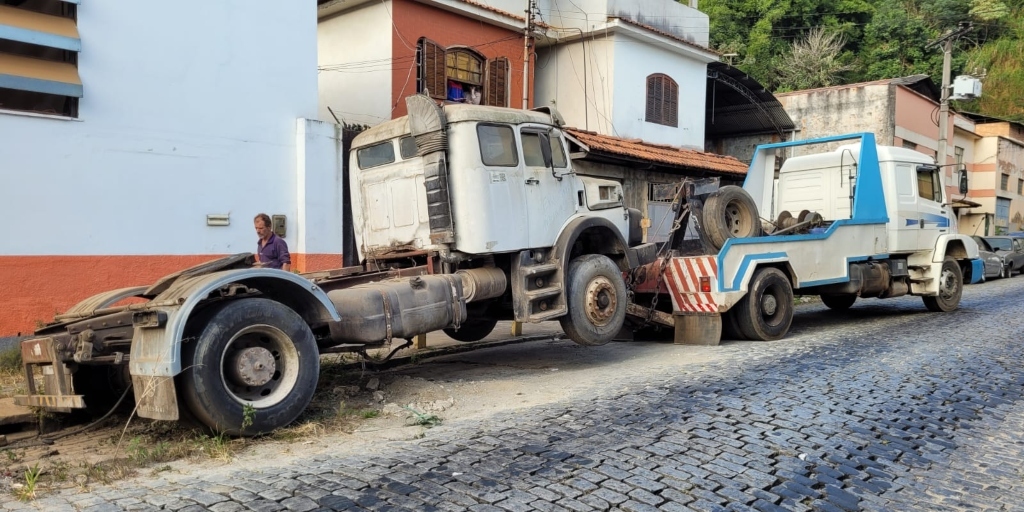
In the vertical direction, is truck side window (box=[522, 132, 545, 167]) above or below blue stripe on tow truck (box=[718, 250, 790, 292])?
above

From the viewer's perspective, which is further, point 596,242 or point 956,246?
point 956,246

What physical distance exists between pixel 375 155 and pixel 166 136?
13.1 ft

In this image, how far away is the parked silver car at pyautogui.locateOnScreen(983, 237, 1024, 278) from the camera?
2219cm

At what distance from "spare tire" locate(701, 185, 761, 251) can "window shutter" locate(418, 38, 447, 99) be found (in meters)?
6.64

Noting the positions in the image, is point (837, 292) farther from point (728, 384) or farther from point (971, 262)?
point (728, 384)

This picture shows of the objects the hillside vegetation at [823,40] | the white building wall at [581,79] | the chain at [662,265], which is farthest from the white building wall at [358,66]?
the hillside vegetation at [823,40]

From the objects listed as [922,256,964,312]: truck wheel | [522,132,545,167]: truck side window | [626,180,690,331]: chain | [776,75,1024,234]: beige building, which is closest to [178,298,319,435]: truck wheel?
[522,132,545,167]: truck side window

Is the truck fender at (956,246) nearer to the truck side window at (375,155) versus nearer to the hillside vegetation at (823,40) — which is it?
the truck side window at (375,155)

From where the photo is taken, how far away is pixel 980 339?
962 cm

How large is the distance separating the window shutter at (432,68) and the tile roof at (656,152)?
8.73ft

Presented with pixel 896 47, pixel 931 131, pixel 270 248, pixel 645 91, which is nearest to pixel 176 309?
pixel 270 248

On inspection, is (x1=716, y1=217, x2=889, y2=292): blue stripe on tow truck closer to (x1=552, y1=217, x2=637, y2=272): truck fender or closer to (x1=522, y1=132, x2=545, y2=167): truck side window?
(x1=552, y1=217, x2=637, y2=272): truck fender

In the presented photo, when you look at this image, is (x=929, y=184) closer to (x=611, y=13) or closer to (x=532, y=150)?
(x=611, y=13)

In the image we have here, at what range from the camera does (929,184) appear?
12.2m
